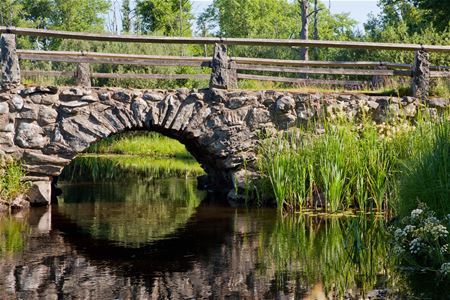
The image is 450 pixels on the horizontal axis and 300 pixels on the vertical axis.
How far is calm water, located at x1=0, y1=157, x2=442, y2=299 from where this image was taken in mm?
7723

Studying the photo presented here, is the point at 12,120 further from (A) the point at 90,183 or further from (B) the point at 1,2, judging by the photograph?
(B) the point at 1,2

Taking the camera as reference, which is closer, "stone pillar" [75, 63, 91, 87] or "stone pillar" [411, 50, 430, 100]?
"stone pillar" [75, 63, 91, 87]

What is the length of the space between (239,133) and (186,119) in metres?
1.06

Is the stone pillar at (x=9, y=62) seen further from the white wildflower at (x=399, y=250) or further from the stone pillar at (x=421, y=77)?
the white wildflower at (x=399, y=250)

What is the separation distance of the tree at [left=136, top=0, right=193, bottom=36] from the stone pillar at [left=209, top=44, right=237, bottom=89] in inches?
1008

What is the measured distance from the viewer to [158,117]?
46.2ft

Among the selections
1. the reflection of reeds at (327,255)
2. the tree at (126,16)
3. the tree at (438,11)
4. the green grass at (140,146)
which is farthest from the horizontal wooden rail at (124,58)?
the tree at (126,16)

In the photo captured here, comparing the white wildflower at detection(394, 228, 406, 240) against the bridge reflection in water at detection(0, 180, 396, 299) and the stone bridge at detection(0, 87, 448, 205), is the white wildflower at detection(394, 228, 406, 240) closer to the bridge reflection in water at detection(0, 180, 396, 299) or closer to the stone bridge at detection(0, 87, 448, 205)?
the bridge reflection in water at detection(0, 180, 396, 299)

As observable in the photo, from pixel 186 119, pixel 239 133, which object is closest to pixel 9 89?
pixel 186 119

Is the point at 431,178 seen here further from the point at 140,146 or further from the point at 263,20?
the point at 263,20

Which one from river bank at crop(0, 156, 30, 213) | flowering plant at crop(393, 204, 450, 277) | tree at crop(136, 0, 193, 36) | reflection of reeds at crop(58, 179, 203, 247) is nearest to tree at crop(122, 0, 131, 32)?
tree at crop(136, 0, 193, 36)

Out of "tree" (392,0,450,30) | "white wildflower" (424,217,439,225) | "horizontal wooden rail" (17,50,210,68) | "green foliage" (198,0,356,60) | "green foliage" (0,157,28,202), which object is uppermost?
"green foliage" (198,0,356,60)

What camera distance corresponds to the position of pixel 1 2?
47.6 metres

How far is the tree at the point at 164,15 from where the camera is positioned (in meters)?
39.8
